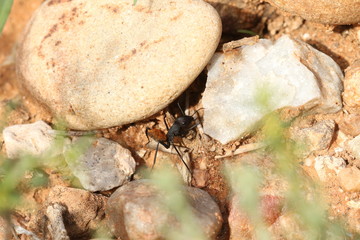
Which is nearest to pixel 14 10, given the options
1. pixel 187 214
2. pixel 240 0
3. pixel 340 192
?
pixel 240 0

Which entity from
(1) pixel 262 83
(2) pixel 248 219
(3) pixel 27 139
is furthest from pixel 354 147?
(3) pixel 27 139

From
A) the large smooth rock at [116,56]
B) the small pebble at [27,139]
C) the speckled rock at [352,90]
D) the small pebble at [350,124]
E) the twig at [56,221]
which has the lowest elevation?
the twig at [56,221]

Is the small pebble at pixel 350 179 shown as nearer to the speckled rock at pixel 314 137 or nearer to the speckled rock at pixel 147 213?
the speckled rock at pixel 314 137

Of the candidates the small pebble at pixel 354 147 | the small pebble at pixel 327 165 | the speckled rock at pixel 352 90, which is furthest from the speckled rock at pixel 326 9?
the small pebble at pixel 327 165

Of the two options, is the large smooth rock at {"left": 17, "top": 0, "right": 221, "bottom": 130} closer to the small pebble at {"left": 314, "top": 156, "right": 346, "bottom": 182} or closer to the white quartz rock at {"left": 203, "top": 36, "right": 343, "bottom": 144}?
the white quartz rock at {"left": 203, "top": 36, "right": 343, "bottom": 144}

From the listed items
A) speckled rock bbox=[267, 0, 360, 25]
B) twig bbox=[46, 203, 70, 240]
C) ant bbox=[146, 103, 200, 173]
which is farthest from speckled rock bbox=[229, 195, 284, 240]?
speckled rock bbox=[267, 0, 360, 25]

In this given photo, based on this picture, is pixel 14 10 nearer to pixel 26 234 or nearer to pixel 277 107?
pixel 26 234
